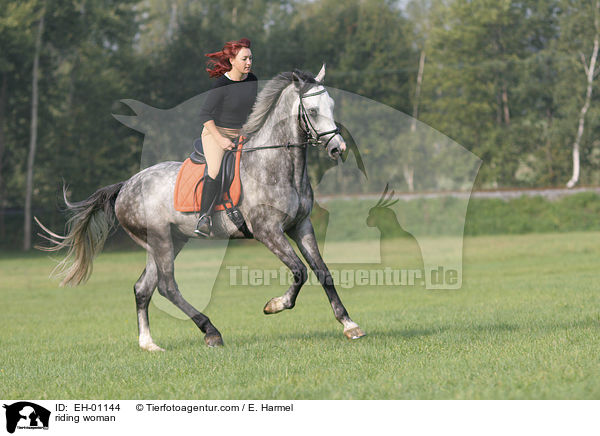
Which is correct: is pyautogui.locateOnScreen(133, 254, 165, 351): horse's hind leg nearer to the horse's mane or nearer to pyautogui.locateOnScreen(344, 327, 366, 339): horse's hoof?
the horse's mane

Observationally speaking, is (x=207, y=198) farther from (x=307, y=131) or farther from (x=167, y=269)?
(x=307, y=131)

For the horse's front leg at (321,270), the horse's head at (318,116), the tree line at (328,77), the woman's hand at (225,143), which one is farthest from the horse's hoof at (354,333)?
the tree line at (328,77)

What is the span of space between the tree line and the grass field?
2217 centimetres

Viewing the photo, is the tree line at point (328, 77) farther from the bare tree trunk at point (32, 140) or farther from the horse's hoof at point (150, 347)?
the horse's hoof at point (150, 347)

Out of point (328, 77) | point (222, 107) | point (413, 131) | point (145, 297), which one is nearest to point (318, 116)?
point (222, 107)

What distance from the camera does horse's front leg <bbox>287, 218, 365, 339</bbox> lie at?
796 centimetres

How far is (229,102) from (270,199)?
1295mm

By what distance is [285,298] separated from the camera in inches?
309

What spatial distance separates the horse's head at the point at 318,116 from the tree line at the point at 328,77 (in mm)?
29581

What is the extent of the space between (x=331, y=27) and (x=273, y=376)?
163 ft

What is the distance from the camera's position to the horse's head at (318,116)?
7375 mm

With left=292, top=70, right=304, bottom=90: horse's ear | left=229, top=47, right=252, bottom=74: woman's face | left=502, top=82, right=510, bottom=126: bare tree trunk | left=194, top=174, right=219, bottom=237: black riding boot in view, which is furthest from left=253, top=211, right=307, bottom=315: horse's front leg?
left=502, top=82, right=510, bottom=126: bare tree trunk

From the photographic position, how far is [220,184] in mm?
8164
